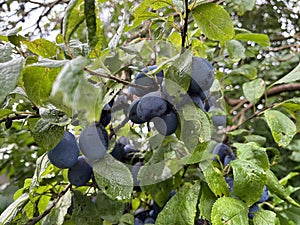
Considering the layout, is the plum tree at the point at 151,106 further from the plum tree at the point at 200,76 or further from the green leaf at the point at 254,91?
the green leaf at the point at 254,91

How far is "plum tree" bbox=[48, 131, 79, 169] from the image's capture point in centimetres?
54

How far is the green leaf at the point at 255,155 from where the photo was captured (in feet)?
2.05

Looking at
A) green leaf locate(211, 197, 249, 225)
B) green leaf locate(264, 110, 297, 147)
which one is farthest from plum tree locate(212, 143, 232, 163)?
green leaf locate(211, 197, 249, 225)

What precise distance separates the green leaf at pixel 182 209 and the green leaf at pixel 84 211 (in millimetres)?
99

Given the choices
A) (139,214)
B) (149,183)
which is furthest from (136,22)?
(139,214)

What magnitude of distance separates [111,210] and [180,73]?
27 cm

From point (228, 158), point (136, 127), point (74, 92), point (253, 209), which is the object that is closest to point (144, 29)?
point (136, 127)

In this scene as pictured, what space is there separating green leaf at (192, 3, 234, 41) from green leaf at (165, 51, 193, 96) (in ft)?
0.18

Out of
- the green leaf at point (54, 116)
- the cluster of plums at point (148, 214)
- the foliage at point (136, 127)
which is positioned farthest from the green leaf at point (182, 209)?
the green leaf at point (54, 116)

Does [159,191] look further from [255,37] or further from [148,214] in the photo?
[255,37]

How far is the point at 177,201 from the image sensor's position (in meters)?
0.60

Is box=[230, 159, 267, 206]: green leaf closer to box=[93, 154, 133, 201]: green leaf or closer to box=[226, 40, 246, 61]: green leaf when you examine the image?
box=[93, 154, 133, 201]: green leaf

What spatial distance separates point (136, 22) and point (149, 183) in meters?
0.26

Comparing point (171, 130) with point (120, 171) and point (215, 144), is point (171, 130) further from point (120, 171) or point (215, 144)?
point (215, 144)
